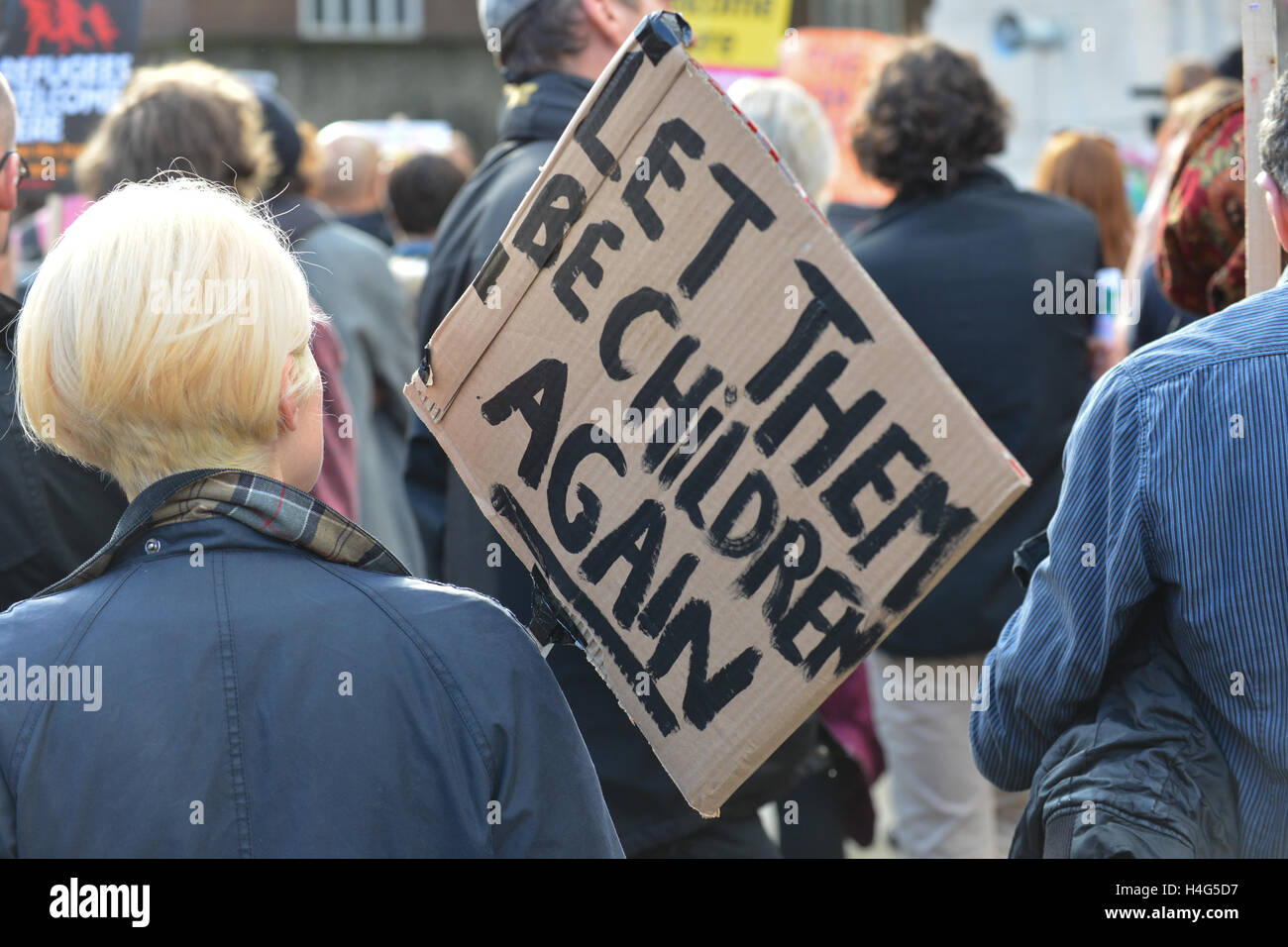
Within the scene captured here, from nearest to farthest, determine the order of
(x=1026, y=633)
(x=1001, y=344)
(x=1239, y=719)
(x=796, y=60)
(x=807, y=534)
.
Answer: (x=807, y=534)
(x=1239, y=719)
(x=1026, y=633)
(x=1001, y=344)
(x=796, y=60)

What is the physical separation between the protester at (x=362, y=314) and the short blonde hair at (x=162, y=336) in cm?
221

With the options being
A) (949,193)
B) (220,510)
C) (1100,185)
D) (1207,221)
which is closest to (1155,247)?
(1100,185)

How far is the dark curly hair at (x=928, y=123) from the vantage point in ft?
11.0

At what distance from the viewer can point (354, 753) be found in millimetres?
1412

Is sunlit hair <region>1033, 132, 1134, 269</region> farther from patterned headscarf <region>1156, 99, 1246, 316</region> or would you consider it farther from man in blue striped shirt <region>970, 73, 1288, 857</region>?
man in blue striped shirt <region>970, 73, 1288, 857</region>

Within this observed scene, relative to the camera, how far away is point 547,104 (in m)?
2.52

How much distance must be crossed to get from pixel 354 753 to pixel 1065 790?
828mm

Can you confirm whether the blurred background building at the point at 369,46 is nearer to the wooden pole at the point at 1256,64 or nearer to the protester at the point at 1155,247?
the protester at the point at 1155,247

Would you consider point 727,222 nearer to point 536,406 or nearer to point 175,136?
point 536,406

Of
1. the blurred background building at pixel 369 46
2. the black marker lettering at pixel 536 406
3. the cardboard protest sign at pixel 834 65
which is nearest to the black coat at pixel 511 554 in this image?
the black marker lettering at pixel 536 406

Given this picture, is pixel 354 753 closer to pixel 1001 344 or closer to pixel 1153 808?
pixel 1153 808

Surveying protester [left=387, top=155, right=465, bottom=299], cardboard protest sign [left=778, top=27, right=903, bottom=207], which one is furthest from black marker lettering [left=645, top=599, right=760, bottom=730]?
cardboard protest sign [left=778, top=27, right=903, bottom=207]
